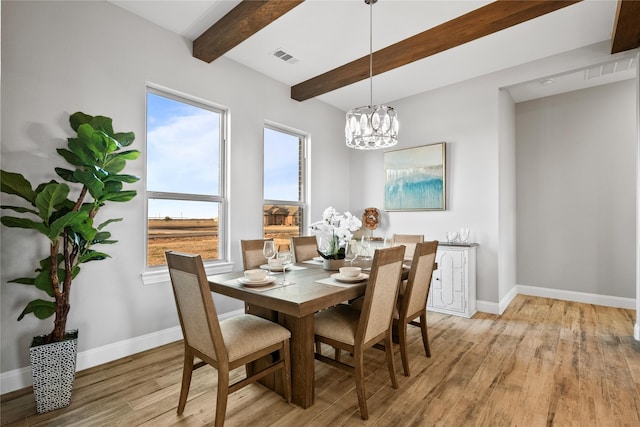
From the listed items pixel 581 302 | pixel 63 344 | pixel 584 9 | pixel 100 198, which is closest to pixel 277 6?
pixel 100 198

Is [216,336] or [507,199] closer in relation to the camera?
[216,336]

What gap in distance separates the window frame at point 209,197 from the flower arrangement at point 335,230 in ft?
4.40

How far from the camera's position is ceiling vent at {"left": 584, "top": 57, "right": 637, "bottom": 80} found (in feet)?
11.2

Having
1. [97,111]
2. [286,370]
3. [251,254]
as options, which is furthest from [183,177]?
[286,370]

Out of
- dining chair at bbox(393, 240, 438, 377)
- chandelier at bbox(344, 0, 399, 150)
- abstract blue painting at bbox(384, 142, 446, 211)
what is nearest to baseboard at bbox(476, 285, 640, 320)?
abstract blue painting at bbox(384, 142, 446, 211)

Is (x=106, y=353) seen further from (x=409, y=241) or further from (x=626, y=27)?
(x=626, y=27)

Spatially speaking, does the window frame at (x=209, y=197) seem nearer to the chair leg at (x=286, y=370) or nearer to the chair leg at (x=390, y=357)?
the chair leg at (x=286, y=370)

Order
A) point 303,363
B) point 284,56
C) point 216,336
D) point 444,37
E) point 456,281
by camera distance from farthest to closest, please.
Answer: point 456,281, point 284,56, point 444,37, point 303,363, point 216,336

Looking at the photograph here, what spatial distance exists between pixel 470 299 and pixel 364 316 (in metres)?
2.53

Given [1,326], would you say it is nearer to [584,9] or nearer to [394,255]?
[394,255]

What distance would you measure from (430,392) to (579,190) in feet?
13.2

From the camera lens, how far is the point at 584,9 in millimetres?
2719

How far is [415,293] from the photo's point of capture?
2451 mm

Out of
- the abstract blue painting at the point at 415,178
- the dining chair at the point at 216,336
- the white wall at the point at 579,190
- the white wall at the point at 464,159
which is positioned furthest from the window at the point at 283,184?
the white wall at the point at 579,190
